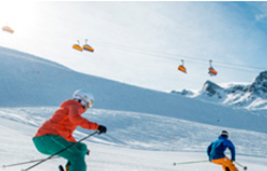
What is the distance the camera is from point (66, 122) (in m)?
2.88

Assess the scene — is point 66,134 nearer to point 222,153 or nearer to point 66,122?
point 66,122

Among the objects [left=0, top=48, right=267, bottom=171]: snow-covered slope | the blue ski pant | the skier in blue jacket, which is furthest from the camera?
[left=0, top=48, right=267, bottom=171]: snow-covered slope

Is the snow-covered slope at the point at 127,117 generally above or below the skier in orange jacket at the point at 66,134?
above

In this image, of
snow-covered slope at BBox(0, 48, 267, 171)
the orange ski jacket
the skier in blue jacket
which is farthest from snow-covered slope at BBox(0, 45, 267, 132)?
the orange ski jacket

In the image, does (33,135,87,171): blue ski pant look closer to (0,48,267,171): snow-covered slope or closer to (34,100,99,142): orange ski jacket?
(34,100,99,142): orange ski jacket

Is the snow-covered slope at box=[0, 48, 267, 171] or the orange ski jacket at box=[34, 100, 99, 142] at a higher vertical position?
the snow-covered slope at box=[0, 48, 267, 171]

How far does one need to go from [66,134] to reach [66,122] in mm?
160

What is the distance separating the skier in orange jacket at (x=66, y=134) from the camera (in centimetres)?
271

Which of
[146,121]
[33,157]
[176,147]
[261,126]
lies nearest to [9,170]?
[33,157]

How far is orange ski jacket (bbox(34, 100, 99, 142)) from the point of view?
2746 mm

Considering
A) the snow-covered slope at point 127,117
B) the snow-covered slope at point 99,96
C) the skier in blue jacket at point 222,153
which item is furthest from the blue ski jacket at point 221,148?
the snow-covered slope at point 99,96

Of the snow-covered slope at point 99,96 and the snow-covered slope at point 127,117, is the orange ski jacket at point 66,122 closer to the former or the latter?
the snow-covered slope at point 127,117

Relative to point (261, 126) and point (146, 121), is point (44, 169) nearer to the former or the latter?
point (146, 121)

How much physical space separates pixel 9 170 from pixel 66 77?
2839 cm
